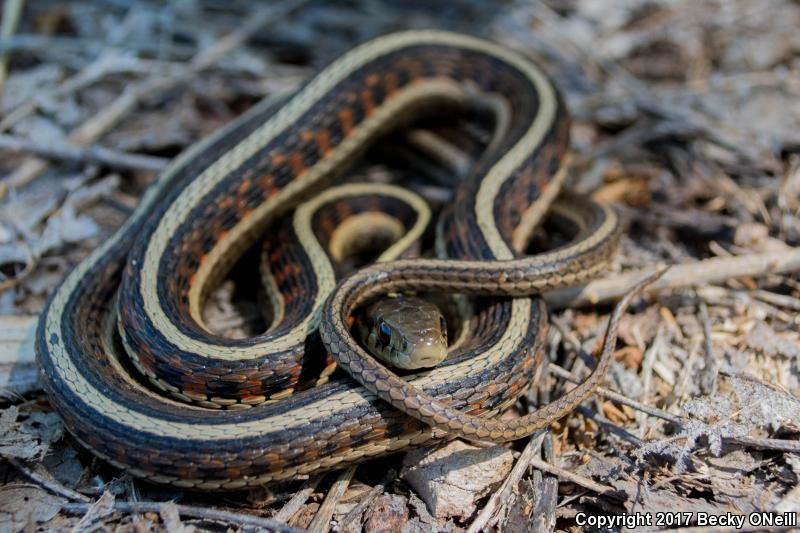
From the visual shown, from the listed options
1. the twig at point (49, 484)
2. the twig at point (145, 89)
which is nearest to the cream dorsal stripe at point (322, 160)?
the twig at point (49, 484)

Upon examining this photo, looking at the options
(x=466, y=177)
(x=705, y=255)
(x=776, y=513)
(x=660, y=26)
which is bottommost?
(x=776, y=513)

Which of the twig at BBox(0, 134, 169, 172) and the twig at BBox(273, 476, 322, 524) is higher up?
the twig at BBox(0, 134, 169, 172)

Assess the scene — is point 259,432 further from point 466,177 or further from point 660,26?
point 660,26

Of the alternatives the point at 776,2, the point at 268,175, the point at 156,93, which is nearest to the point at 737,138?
the point at 776,2

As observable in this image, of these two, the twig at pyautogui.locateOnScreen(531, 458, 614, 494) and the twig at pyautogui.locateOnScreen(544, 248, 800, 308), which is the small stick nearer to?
the twig at pyautogui.locateOnScreen(531, 458, 614, 494)

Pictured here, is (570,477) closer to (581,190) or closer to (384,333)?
(384,333)

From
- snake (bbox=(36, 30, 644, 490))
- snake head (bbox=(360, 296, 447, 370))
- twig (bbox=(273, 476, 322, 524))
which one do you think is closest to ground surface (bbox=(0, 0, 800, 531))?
twig (bbox=(273, 476, 322, 524))
